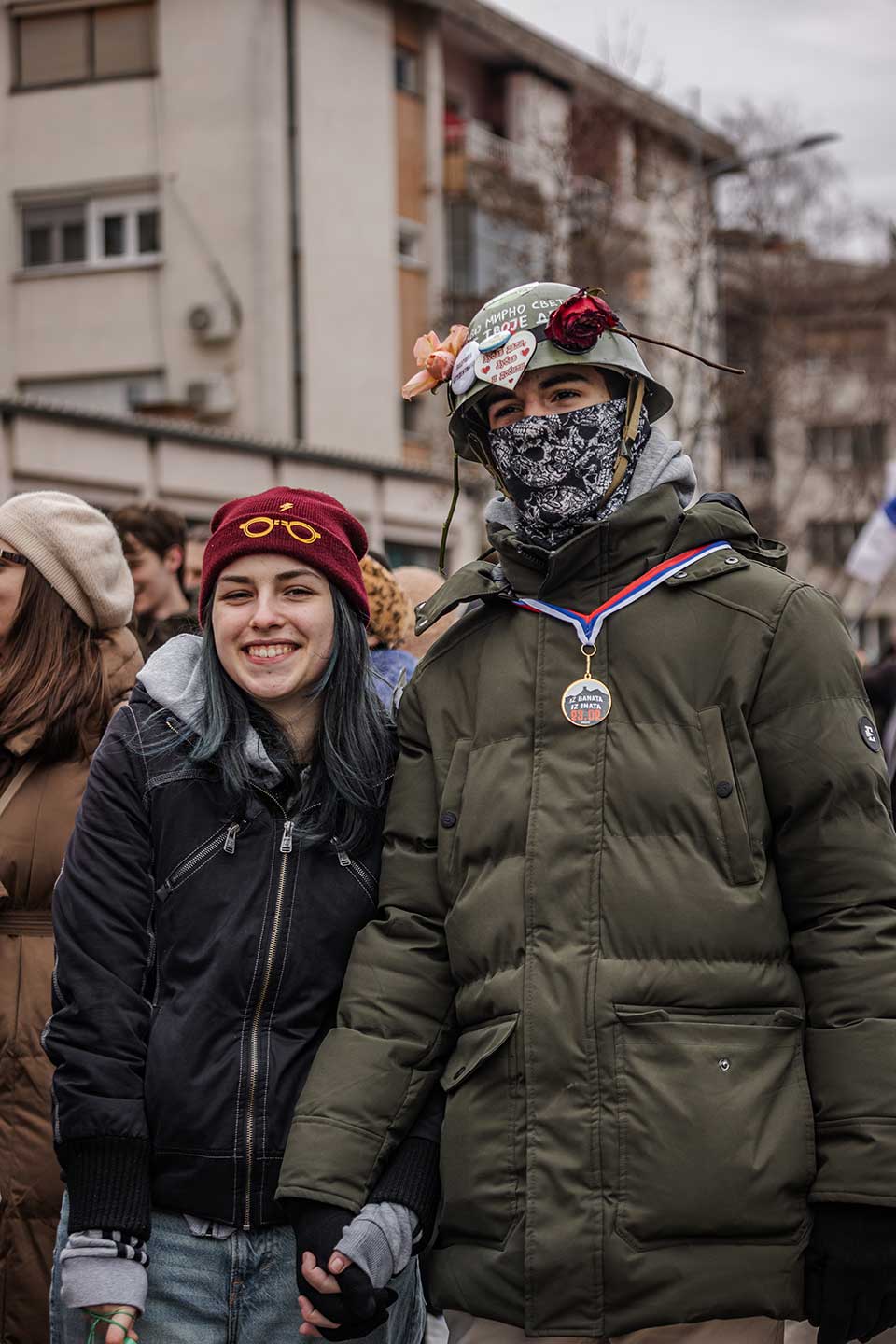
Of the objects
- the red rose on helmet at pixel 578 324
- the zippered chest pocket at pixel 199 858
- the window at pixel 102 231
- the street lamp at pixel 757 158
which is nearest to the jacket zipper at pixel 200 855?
the zippered chest pocket at pixel 199 858

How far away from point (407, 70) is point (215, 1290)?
2764 cm

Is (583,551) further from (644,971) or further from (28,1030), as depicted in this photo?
(28,1030)

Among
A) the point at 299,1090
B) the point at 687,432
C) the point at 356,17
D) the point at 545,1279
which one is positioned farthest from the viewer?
the point at 356,17

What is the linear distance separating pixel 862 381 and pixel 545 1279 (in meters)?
35.1

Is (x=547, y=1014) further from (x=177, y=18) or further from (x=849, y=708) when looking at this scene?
(x=177, y=18)

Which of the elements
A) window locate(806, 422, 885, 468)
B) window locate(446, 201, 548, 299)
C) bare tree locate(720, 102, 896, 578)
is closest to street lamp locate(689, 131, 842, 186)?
bare tree locate(720, 102, 896, 578)

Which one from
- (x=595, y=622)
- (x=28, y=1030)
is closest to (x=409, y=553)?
(x=28, y=1030)

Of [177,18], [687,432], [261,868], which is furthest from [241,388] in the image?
[261,868]

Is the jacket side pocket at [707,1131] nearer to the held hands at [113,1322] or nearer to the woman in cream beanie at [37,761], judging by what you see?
the held hands at [113,1322]

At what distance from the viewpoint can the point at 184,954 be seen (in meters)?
3.07

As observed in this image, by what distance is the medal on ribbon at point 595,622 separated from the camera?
298 centimetres

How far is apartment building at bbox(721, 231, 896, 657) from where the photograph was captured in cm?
2831

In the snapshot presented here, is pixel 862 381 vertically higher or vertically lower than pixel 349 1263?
higher

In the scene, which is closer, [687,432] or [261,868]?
[261,868]
